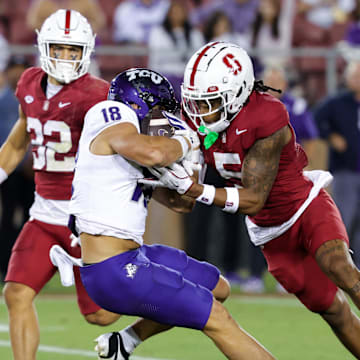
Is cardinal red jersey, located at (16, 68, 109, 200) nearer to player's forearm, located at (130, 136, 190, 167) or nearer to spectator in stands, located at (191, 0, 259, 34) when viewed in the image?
player's forearm, located at (130, 136, 190, 167)

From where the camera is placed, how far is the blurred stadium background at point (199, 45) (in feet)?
26.6

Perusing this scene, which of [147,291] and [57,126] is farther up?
[57,126]

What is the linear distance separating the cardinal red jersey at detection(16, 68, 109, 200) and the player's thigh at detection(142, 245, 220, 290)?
903 mm

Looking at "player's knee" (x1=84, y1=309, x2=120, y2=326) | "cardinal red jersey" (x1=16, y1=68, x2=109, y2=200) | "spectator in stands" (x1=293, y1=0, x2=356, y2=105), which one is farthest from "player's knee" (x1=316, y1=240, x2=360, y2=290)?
"spectator in stands" (x1=293, y1=0, x2=356, y2=105)

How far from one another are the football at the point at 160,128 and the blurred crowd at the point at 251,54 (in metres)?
3.78

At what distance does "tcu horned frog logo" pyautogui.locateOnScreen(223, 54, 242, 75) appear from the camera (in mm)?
4707

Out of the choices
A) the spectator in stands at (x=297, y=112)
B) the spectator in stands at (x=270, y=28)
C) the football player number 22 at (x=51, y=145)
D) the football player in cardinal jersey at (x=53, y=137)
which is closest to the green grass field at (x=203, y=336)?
the football player in cardinal jersey at (x=53, y=137)

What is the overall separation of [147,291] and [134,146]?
68 centimetres

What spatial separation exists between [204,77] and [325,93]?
5.07 metres

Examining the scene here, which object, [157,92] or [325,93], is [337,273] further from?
[325,93]

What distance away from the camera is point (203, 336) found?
21.5 feet

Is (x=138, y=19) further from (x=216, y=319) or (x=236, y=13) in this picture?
(x=216, y=319)

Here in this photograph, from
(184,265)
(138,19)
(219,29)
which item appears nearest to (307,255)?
(184,265)

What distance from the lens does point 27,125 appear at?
17.5 feet
